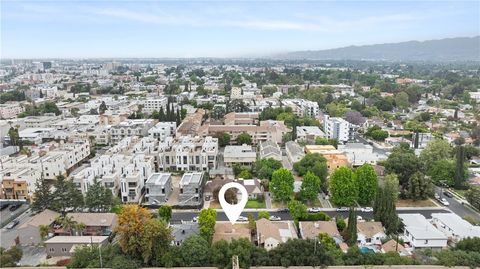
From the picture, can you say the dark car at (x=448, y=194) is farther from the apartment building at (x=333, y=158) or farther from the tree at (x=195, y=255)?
the tree at (x=195, y=255)

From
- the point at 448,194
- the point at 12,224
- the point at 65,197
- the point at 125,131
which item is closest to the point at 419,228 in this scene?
the point at 448,194

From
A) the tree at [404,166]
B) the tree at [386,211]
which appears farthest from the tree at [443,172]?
the tree at [386,211]

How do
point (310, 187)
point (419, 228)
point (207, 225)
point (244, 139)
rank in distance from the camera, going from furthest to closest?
point (244, 139)
point (310, 187)
point (419, 228)
point (207, 225)

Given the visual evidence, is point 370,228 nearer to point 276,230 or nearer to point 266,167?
point 276,230

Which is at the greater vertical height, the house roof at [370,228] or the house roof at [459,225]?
the house roof at [370,228]

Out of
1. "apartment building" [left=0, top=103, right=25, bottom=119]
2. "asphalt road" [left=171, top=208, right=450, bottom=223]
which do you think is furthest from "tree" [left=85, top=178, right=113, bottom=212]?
"apartment building" [left=0, top=103, right=25, bottom=119]

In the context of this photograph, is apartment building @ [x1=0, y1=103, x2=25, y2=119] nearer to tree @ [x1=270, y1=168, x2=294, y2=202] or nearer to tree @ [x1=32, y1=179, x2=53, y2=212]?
tree @ [x1=32, y1=179, x2=53, y2=212]
